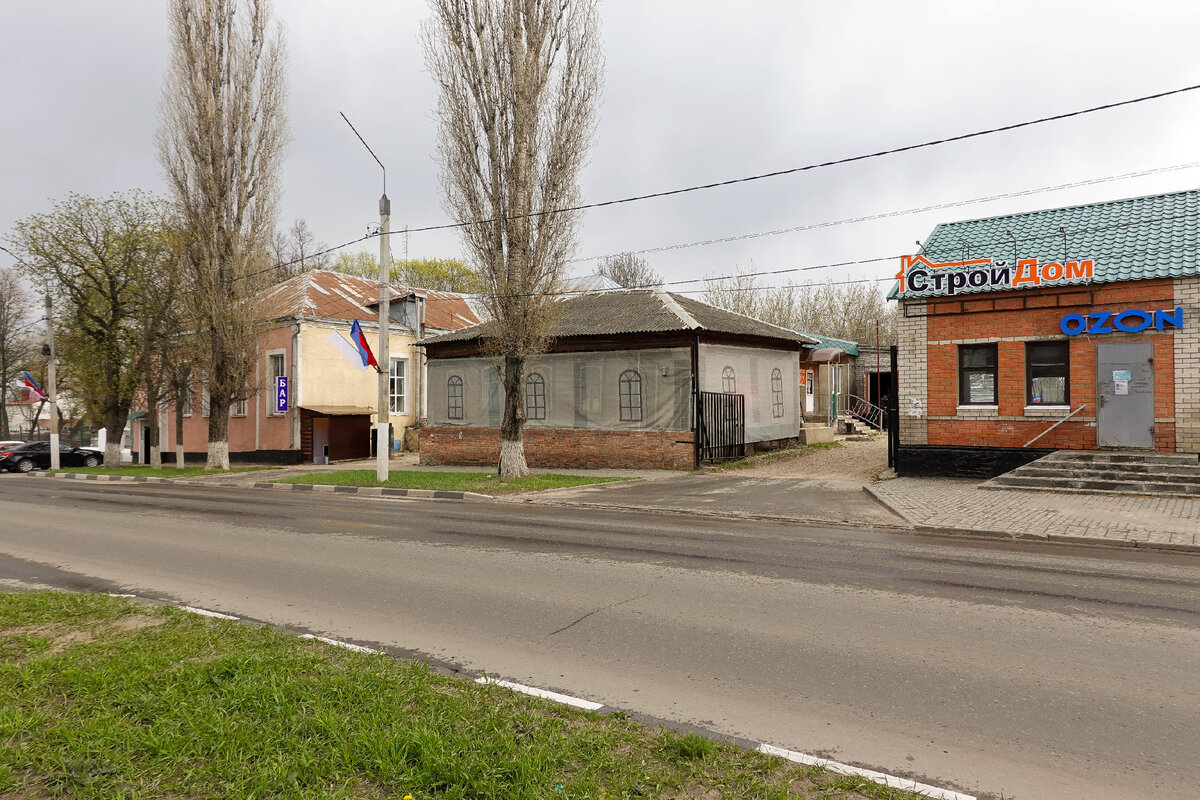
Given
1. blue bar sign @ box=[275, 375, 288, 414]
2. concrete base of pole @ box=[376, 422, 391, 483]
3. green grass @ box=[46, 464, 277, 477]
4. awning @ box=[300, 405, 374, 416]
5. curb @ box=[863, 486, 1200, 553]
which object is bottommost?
green grass @ box=[46, 464, 277, 477]

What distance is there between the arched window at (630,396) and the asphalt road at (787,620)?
9.73 m

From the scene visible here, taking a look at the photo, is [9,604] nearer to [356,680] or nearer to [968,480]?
[356,680]

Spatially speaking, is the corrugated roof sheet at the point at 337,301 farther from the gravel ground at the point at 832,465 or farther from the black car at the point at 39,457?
the gravel ground at the point at 832,465

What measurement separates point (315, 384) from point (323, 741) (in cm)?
2742

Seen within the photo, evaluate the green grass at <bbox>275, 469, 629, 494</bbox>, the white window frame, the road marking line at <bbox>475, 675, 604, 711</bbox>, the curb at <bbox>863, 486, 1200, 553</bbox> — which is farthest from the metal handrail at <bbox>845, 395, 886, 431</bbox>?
the road marking line at <bbox>475, 675, 604, 711</bbox>

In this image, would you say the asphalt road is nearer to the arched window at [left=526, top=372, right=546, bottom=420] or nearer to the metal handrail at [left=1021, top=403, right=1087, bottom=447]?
the metal handrail at [left=1021, top=403, right=1087, bottom=447]

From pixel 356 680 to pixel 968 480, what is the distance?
1593cm

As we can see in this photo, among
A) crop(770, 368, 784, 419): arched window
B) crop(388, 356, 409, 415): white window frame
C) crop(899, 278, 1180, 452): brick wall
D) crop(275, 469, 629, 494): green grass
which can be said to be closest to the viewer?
crop(899, 278, 1180, 452): brick wall

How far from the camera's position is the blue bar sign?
2803 centimetres

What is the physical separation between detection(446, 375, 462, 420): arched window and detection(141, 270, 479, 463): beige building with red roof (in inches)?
184

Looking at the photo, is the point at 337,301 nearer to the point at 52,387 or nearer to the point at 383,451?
the point at 52,387

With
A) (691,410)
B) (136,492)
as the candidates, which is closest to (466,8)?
(691,410)

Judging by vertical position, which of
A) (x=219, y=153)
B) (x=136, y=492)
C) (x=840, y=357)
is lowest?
(x=136, y=492)

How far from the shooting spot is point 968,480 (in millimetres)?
16672
